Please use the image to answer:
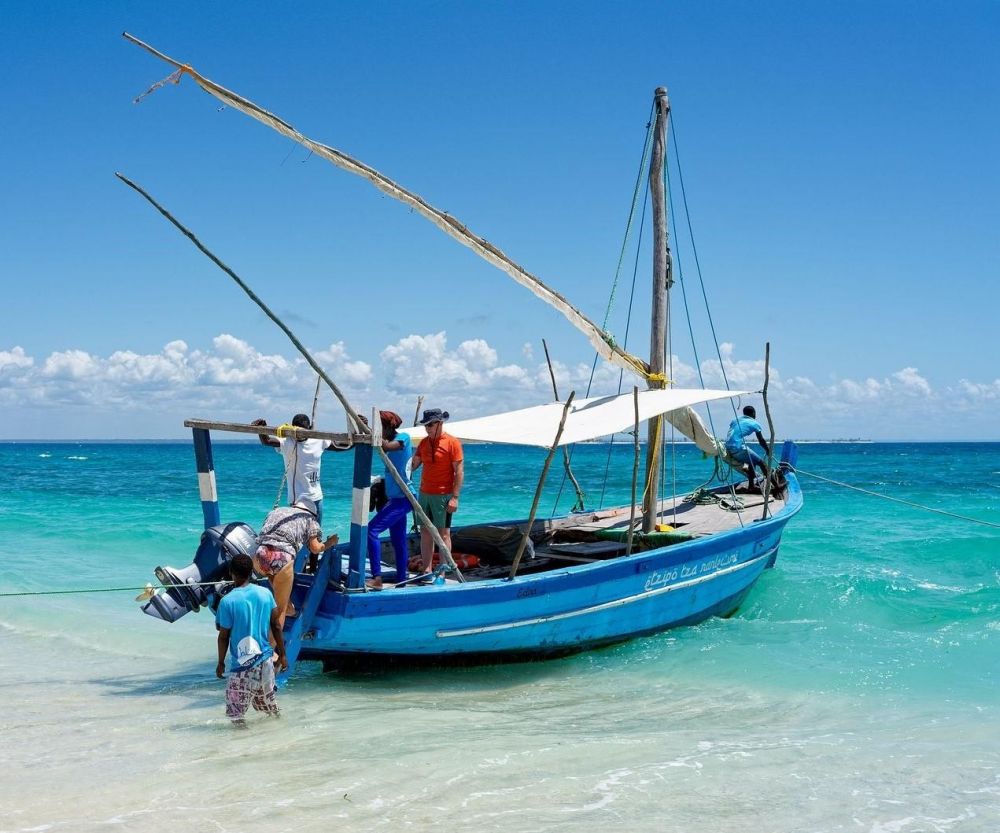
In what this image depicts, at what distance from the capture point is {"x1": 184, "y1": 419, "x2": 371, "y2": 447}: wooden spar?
6.80 metres

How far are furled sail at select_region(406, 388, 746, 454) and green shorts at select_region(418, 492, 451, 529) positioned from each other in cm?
93

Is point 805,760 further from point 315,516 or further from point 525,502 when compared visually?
point 525,502

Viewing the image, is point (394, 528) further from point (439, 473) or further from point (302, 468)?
point (302, 468)

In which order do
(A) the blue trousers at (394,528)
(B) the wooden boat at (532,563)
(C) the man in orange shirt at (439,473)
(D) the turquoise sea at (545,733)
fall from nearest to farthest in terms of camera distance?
(D) the turquoise sea at (545,733) < (B) the wooden boat at (532,563) < (A) the blue trousers at (394,528) < (C) the man in orange shirt at (439,473)

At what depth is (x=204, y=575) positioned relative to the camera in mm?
6953

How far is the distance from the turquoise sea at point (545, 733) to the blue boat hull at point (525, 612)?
31 centimetres

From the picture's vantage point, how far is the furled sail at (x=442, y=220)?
340 inches

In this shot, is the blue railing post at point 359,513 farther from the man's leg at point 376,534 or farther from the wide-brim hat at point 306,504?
the man's leg at point 376,534

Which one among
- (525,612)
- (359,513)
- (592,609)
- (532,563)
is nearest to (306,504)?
(359,513)

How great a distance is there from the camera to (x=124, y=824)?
4926 mm

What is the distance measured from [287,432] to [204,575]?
1278mm

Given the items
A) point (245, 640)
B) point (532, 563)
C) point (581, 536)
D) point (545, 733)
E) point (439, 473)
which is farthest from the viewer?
point (581, 536)

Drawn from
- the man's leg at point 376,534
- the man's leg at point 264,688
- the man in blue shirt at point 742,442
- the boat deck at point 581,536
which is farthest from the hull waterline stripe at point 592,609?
the man in blue shirt at point 742,442

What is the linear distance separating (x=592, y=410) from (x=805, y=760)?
4561 mm
